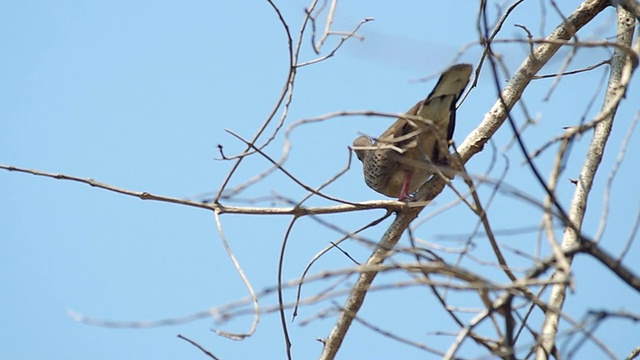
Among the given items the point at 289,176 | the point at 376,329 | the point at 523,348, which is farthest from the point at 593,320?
the point at 289,176


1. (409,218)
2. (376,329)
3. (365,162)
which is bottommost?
(376,329)

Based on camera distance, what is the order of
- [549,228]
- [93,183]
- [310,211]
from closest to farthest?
[549,228]
[93,183]
[310,211]

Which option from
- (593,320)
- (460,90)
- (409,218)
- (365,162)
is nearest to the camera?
(593,320)

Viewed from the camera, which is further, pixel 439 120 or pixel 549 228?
pixel 439 120

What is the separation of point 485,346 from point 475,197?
73 cm

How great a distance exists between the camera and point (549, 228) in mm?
1916

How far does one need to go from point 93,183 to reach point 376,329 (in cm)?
171

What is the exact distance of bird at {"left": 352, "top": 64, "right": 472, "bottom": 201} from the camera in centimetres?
483

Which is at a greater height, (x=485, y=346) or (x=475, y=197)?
(x=475, y=197)

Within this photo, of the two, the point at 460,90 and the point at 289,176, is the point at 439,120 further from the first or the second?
the point at 289,176

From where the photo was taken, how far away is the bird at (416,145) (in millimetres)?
4828

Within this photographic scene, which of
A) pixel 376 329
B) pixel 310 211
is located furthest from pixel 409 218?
pixel 376 329

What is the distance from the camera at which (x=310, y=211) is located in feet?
13.4

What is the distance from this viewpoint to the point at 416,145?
4.94 m
